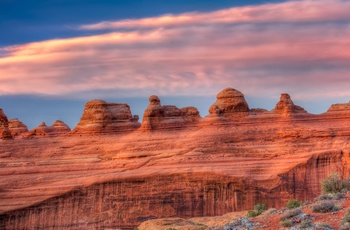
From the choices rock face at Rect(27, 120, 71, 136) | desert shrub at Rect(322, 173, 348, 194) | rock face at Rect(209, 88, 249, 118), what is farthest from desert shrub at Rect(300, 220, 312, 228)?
rock face at Rect(27, 120, 71, 136)

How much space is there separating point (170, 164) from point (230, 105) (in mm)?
7237

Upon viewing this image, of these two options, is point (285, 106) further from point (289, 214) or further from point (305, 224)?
point (305, 224)

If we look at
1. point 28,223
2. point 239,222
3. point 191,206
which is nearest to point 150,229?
point 239,222

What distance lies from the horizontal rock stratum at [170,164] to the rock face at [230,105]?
9 cm

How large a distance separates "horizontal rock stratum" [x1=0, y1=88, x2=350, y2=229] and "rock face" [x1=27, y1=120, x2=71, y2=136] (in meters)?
9.16

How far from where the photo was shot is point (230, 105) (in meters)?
54.5

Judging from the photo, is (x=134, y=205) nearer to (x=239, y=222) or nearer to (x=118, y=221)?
(x=118, y=221)

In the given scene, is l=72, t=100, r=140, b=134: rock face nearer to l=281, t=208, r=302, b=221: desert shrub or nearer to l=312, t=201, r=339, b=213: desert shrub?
l=312, t=201, r=339, b=213: desert shrub

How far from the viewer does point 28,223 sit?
51375 mm

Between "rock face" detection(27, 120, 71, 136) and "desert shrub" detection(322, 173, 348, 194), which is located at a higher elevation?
"rock face" detection(27, 120, 71, 136)

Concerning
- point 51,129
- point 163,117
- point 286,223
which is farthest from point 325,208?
point 51,129

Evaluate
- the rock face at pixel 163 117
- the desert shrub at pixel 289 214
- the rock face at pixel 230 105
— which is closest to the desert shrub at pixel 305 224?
the desert shrub at pixel 289 214

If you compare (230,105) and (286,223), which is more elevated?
(230,105)

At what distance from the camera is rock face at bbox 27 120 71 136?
66812 millimetres
